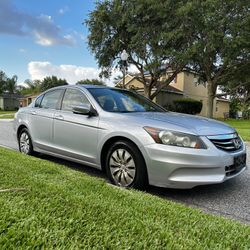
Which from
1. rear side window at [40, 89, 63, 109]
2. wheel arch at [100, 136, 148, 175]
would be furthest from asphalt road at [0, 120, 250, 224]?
rear side window at [40, 89, 63, 109]

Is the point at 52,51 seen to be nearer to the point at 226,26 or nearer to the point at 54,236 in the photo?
the point at 226,26

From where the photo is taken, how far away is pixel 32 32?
20.1m

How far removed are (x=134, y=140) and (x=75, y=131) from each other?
1268 millimetres

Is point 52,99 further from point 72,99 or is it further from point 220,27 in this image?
point 220,27

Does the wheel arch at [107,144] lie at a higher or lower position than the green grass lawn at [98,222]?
higher

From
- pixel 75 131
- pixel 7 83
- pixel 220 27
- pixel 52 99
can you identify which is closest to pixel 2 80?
pixel 7 83

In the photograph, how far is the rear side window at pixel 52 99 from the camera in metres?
5.95

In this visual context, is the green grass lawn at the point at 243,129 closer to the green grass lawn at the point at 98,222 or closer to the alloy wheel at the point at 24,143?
the alloy wheel at the point at 24,143

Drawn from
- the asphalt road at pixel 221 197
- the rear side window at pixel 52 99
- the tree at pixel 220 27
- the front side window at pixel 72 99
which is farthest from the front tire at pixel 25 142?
the tree at pixel 220 27

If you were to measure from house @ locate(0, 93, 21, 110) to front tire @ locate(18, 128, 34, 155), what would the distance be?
203 feet

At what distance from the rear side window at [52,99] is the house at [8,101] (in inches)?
2462

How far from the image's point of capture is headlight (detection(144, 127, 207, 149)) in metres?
4.07

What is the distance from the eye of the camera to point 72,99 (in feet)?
18.5

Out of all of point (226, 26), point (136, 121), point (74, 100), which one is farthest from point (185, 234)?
point (226, 26)
